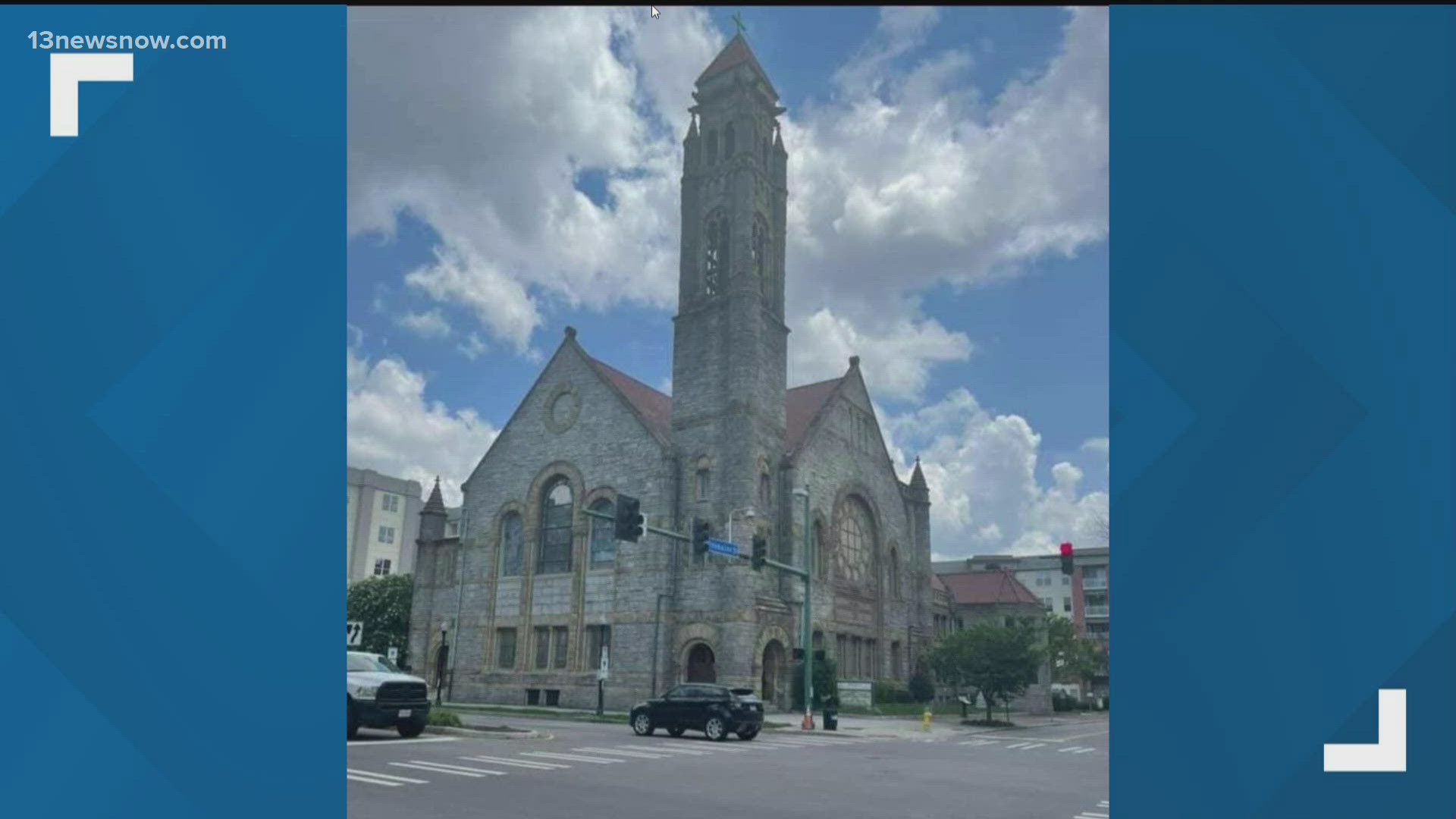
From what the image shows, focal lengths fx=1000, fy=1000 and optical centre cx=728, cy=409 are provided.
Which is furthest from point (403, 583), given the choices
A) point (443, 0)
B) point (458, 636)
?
point (443, 0)

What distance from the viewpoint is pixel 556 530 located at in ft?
150

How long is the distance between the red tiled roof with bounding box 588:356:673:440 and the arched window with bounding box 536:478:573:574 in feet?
16.1

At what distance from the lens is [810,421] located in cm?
4625

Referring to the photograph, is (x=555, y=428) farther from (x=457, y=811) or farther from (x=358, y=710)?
(x=457, y=811)

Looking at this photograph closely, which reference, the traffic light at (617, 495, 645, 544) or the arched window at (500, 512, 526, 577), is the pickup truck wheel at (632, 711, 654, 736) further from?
the arched window at (500, 512, 526, 577)

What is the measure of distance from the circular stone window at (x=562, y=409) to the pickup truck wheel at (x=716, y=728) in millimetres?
23415

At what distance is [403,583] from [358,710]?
43.9 meters

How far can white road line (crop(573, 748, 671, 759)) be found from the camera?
1802cm

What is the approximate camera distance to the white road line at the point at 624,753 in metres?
18.0

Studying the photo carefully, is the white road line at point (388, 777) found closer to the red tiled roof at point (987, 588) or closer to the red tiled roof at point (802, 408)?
the red tiled roof at point (802, 408)

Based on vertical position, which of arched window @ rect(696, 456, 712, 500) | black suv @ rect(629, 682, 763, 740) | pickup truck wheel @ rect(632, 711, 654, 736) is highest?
arched window @ rect(696, 456, 712, 500)
